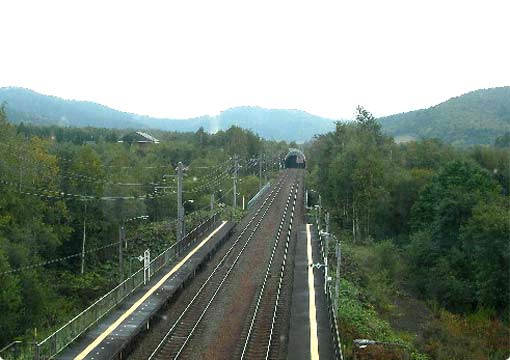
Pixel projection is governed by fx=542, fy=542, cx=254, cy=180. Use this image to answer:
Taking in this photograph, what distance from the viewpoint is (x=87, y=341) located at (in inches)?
587

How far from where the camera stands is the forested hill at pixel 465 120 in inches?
4515

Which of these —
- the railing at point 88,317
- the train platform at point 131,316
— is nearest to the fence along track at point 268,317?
the train platform at point 131,316

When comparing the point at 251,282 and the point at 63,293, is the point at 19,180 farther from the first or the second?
the point at 251,282

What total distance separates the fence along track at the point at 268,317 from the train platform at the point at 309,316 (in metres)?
0.70

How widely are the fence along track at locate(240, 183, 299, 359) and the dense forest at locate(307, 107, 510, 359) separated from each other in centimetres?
234

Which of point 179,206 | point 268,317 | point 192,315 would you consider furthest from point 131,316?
point 179,206

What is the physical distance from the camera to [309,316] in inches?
689

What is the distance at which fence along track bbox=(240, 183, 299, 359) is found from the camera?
51.8 feet

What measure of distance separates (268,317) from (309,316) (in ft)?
6.74

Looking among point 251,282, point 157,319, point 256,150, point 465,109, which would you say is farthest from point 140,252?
point 465,109

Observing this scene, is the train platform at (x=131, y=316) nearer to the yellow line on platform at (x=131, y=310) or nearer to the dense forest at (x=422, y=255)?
the yellow line on platform at (x=131, y=310)

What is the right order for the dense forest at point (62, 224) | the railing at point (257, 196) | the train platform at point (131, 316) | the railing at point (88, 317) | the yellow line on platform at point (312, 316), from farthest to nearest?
the railing at point (257, 196) → the dense forest at point (62, 224) → the yellow line on platform at point (312, 316) → the train platform at point (131, 316) → the railing at point (88, 317)

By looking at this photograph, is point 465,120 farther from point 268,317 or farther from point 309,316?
point 309,316

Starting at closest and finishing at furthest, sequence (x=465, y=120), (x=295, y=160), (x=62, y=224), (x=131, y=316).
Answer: (x=131, y=316)
(x=62, y=224)
(x=295, y=160)
(x=465, y=120)
